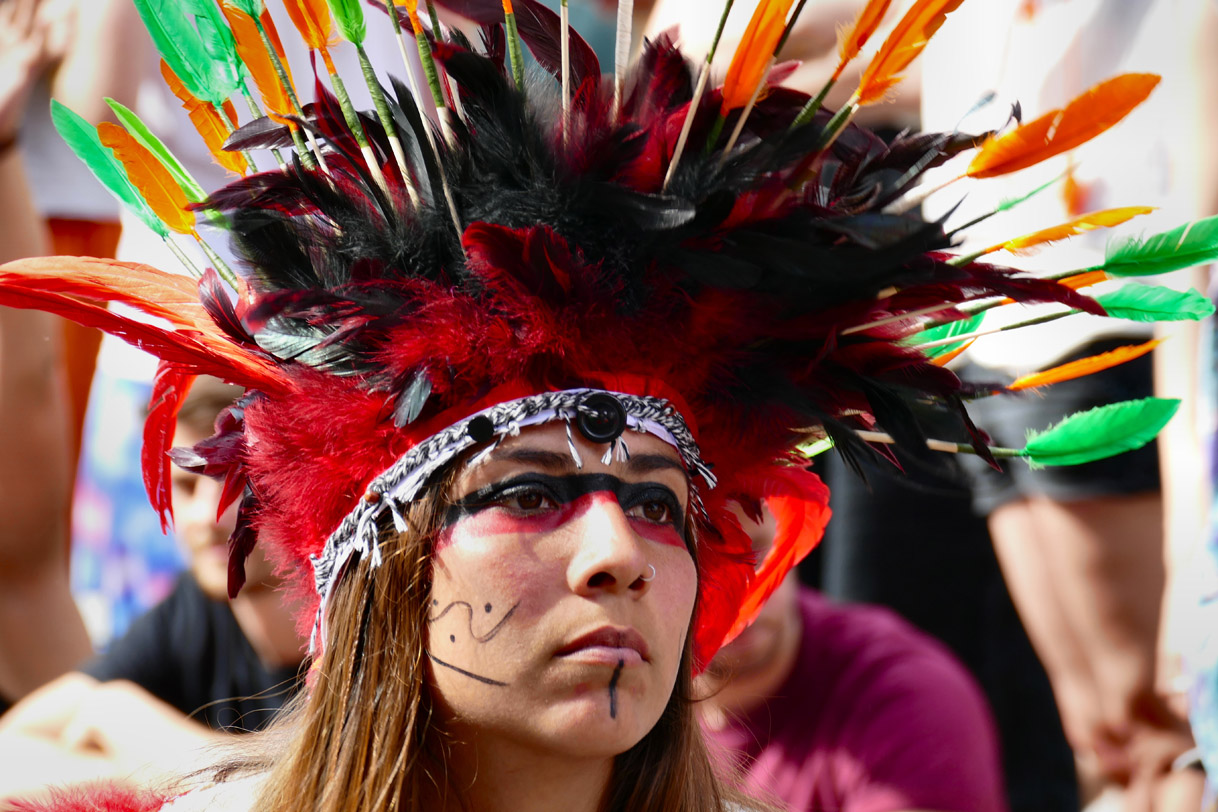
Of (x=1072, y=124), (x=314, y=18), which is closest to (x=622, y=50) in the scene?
(x=314, y=18)

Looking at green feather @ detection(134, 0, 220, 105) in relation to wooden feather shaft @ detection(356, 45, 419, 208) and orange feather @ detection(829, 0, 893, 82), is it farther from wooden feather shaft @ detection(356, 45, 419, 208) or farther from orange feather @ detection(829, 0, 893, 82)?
orange feather @ detection(829, 0, 893, 82)

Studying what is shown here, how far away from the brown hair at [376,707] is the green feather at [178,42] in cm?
79

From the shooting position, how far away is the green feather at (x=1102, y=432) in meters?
2.00

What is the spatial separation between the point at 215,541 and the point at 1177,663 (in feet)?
7.80

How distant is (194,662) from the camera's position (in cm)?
334

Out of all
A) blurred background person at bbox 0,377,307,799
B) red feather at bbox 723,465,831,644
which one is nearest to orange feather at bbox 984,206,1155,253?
red feather at bbox 723,465,831,644

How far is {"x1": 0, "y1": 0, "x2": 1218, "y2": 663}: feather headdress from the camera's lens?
167cm

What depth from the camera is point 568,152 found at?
1.70 metres

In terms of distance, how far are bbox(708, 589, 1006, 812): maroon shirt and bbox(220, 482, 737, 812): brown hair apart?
3.94 ft

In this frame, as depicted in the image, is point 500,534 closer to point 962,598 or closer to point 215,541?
point 215,541

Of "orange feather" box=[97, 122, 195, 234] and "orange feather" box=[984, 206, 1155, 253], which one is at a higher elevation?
"orange feather" box=[97, 122, 195, 234]

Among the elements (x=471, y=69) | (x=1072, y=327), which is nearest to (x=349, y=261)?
(x=471, y=69)

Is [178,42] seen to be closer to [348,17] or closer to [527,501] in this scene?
[348,17]

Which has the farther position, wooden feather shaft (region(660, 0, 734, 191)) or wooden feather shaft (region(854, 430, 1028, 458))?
wooden feather shaft (region(854, 430, 1028, 458))
